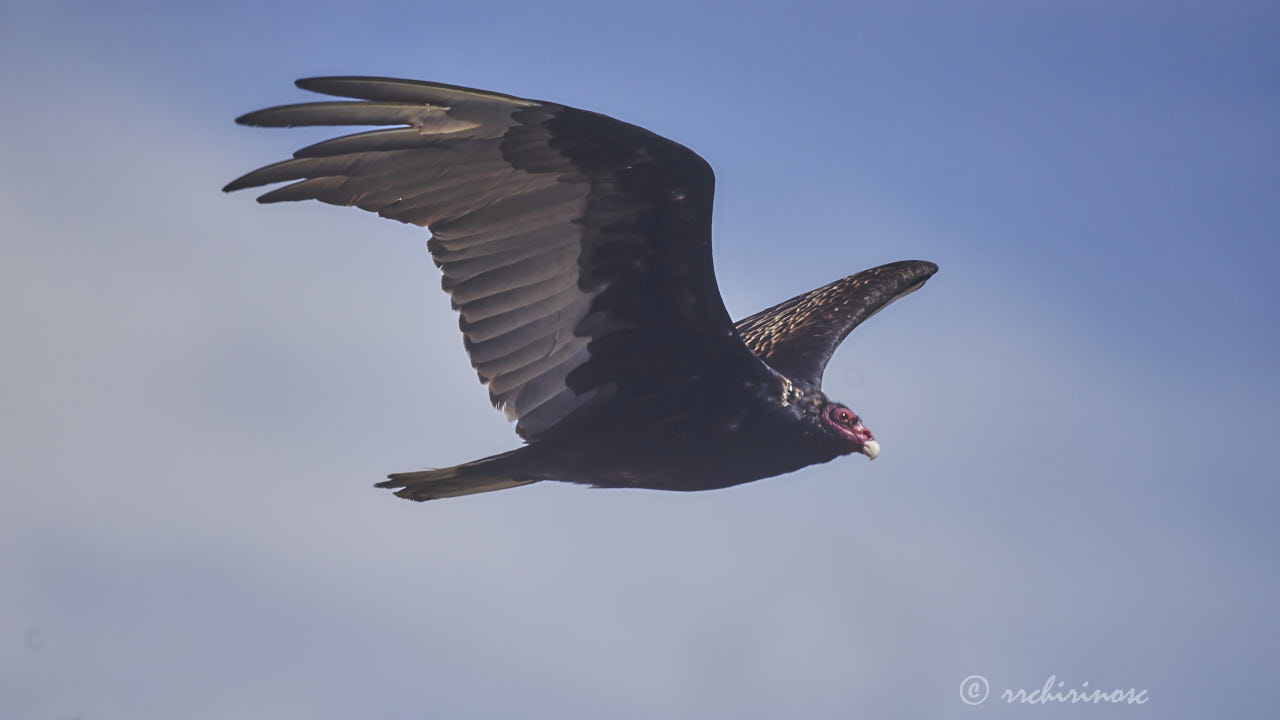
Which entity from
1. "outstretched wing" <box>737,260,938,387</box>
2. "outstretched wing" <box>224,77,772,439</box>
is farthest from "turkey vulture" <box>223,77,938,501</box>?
"outstretched wing" <box>737,260,938,387</box>

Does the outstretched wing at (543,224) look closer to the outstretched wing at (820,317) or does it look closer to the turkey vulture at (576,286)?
the turkey vulture at (576,286)

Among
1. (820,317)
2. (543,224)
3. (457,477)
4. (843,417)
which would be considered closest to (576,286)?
(543,224)

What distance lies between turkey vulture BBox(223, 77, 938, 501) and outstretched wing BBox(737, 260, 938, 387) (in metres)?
1.16

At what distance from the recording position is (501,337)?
6.29 meters

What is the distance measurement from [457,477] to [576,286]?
46.1 inches

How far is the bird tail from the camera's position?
237 inches

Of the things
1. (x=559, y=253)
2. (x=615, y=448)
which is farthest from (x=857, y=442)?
(x=559, y=253)

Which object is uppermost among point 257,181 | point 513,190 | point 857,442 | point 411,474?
point 513,190

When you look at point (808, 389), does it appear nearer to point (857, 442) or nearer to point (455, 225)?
point (857, 442)

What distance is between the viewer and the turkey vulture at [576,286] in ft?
18.3

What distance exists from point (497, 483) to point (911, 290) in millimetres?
4708

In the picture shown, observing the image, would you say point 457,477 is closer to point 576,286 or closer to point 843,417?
point 576,286

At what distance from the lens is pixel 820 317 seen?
8602 millimetres

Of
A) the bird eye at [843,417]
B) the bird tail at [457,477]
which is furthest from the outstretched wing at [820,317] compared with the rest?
the bird tail at [457,477]
